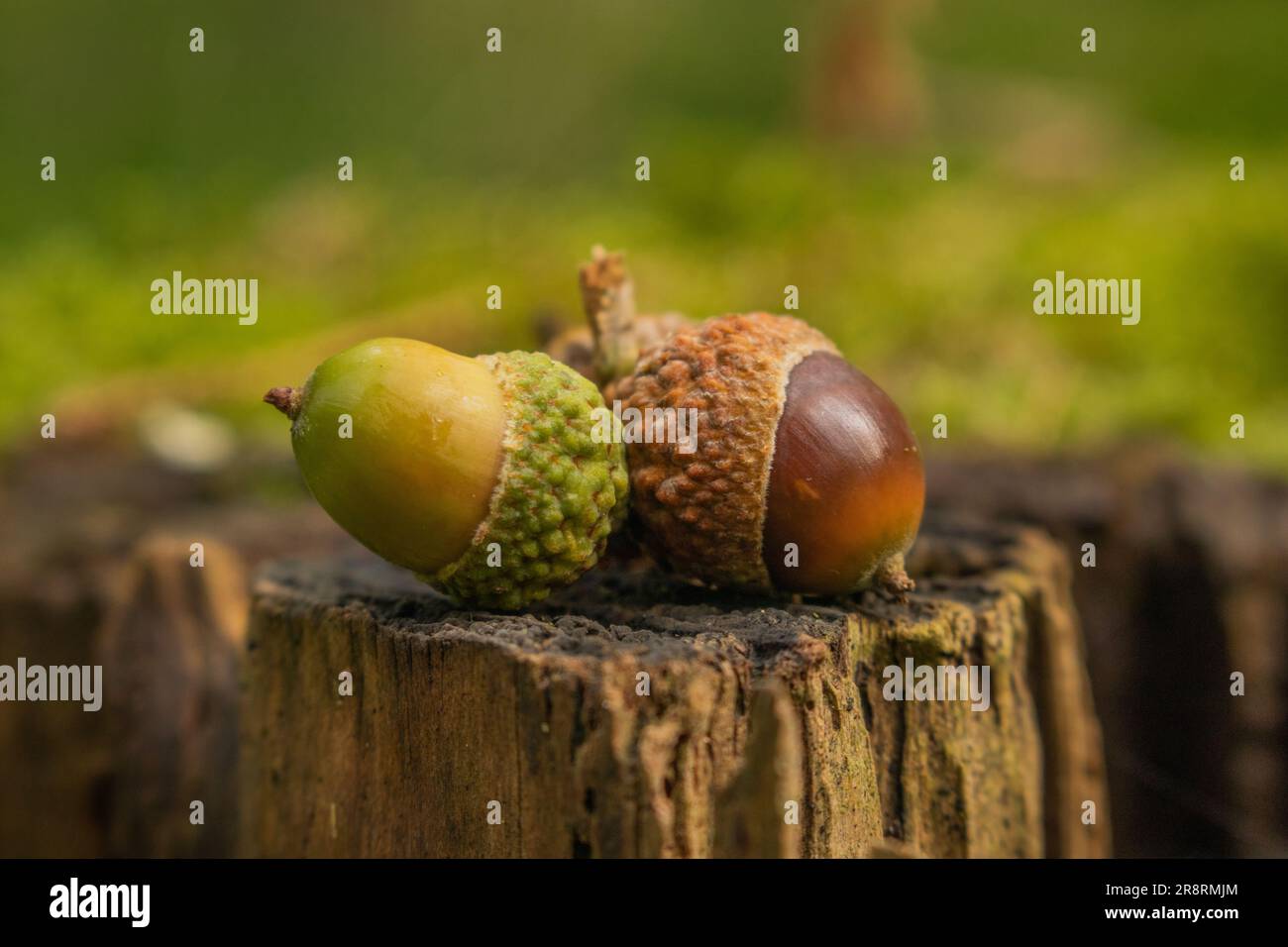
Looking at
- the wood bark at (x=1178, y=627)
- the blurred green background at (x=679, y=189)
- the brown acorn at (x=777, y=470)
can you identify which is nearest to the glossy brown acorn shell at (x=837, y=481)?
the brown acorn at (x=777, y=470)

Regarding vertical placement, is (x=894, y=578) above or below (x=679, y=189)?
below

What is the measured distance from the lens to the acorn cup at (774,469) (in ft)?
5.53

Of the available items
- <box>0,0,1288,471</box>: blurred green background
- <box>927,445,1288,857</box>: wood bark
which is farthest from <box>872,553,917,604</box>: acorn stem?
<box>0,0,1288,471</box>: blurred green background

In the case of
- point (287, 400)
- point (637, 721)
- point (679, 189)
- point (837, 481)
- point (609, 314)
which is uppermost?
point (679, 189)

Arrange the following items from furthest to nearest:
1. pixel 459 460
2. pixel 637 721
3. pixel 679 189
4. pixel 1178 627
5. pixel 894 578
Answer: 1. pixel 679 189
2. pixel 1178 627
3. pixel 894 578
4. pixel 459 460
5. pixel 637 721

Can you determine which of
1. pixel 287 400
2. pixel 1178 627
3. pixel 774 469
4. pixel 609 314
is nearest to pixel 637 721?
pixel 774 469

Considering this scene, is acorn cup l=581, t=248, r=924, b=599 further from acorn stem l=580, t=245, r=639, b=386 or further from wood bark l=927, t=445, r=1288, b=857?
wood bark l=927, t=445, r=1288, b=857

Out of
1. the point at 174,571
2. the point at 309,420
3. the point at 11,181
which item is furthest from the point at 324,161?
the point at 309,420

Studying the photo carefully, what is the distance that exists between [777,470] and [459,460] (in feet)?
1.47

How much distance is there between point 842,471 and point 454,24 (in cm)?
715

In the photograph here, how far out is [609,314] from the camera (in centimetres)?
199

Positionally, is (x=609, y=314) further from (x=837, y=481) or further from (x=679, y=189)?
(x=679, y=189)

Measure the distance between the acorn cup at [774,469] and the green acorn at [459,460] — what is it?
0.12 metres

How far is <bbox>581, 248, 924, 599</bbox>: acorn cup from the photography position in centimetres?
169
